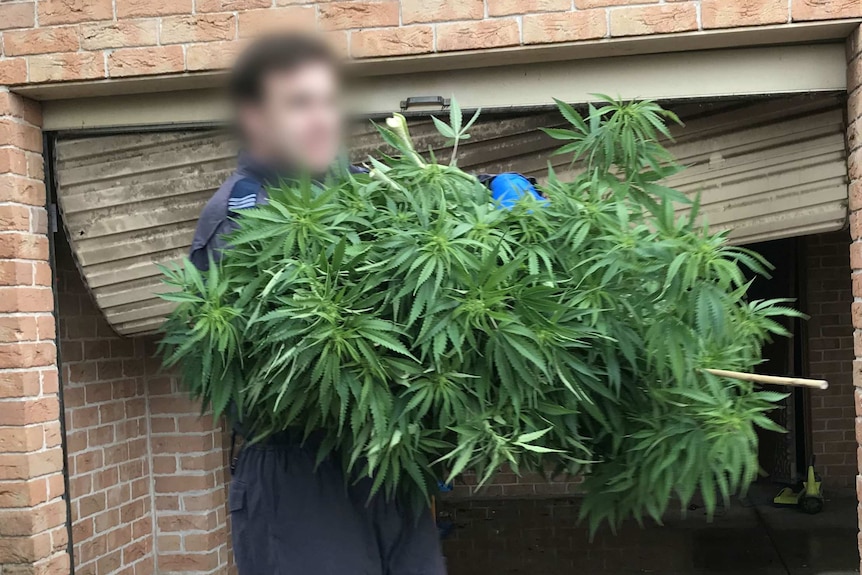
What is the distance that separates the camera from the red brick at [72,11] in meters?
2.80

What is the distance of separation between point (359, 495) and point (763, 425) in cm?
79

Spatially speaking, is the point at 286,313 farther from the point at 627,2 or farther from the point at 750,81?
the point at 750,81

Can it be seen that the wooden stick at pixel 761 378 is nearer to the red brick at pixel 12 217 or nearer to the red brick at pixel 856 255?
the red brick at pixel 856 255

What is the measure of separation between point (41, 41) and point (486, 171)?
1.66m

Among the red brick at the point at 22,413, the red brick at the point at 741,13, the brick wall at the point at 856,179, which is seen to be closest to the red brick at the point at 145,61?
the red brick at the point at 22,413

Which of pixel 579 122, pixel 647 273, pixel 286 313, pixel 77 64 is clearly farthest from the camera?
pixel 77 64

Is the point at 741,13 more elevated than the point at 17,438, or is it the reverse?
the point at 741,13

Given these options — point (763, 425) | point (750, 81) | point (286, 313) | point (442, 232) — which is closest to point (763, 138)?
point (750, 81)

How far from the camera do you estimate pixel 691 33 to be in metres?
2.59

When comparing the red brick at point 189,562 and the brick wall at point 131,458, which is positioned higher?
the brick wall at point 131,458

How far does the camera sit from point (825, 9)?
2545 millimetres

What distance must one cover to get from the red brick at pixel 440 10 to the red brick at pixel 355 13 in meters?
0.06

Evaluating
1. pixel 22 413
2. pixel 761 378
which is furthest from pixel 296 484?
pixel 22 413

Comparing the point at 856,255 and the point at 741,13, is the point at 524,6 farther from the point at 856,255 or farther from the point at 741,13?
the point at 856,255
